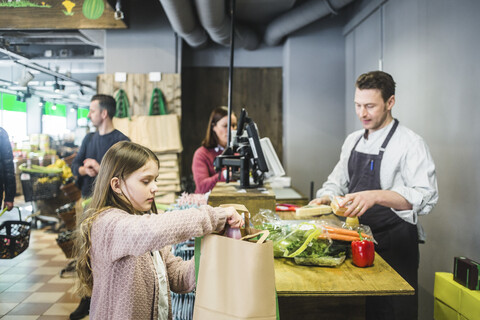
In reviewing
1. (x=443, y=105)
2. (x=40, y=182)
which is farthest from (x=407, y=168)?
(x=40, y=182)

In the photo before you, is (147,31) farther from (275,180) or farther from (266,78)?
(275,180)

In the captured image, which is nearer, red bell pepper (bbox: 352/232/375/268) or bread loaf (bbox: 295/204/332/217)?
red bell pepper (bbox: 352/232/375/268)

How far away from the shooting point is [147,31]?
534 centimetres

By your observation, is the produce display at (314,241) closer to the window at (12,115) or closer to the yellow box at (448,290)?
the yellow box at (448,290)

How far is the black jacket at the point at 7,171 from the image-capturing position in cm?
267

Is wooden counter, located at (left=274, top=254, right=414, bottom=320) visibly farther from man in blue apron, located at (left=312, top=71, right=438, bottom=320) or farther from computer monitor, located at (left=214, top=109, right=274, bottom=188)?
computer monitor, located at (left=214, top=109, right=274, bottom=188)

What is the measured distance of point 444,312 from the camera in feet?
7.04

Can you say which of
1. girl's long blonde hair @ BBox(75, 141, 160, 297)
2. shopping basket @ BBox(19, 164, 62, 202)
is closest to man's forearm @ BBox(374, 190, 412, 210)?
girl's long blonde hair @ BBox(75, 141, 160, 297)

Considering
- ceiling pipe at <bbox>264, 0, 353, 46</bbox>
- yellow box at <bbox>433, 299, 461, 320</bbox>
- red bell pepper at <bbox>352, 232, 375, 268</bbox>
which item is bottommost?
yellow box at <bbox>433, 299, 461, 320</bbox>

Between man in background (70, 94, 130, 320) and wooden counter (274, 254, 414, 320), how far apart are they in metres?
2.20

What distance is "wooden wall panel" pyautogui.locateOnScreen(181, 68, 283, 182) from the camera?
20.0ft

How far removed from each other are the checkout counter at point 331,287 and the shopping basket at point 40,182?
5.14m

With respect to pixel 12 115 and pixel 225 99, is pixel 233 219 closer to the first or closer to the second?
pixel 12 115

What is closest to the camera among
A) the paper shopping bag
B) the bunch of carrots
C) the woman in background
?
the paper shopping bag
